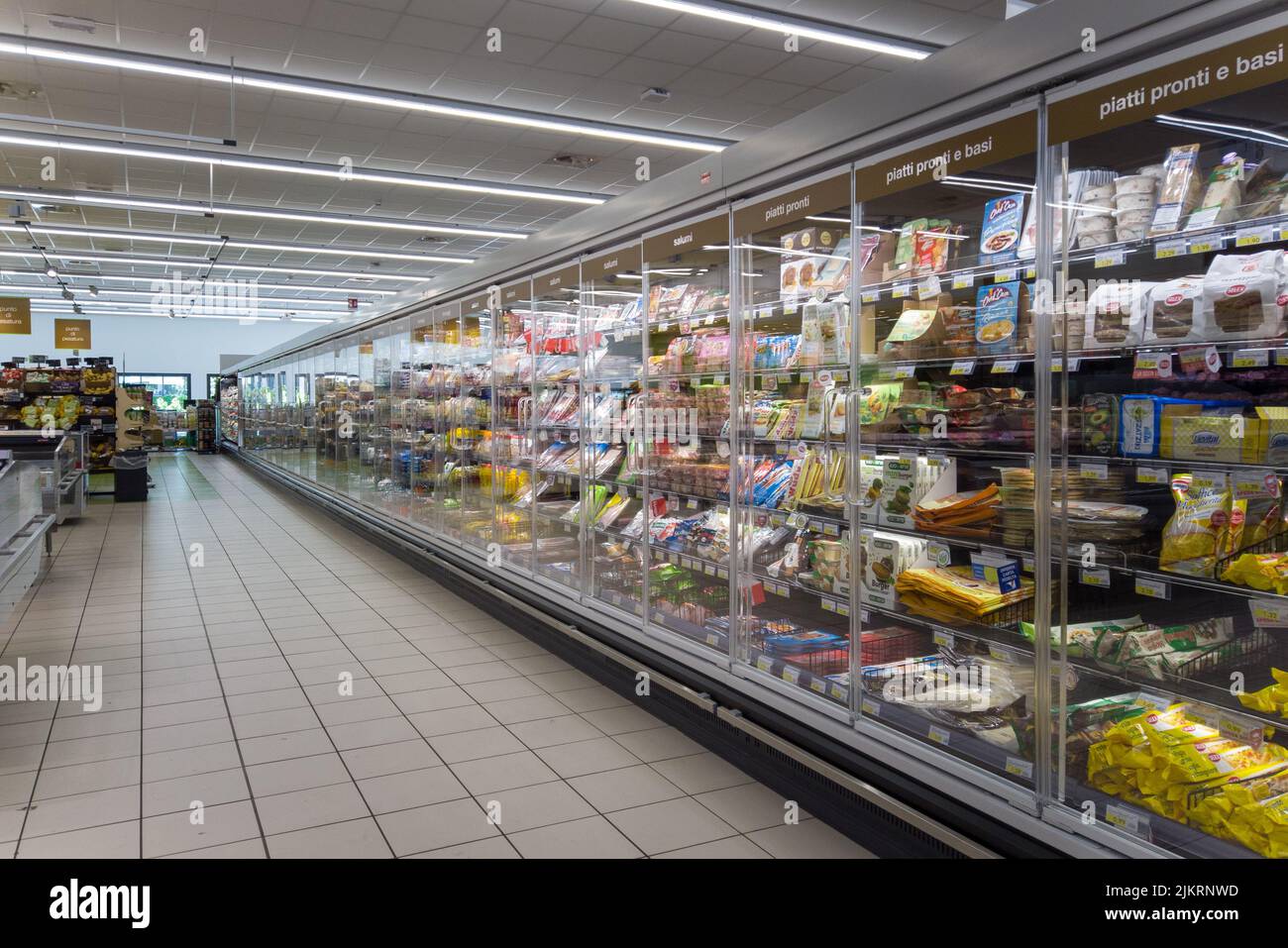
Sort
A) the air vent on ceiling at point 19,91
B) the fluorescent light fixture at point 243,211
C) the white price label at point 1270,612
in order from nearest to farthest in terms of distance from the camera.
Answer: the white price label at point 1270,612, the air vent on ceiling at point 19,91, the fluorescent light fixture at point 243,211

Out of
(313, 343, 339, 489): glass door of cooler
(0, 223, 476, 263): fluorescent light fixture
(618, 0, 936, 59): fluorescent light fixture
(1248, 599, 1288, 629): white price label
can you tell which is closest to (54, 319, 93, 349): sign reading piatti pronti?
(0, 223, 476, 263): fluorescent light fixture

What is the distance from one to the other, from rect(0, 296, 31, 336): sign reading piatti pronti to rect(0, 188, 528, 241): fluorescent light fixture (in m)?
5.81

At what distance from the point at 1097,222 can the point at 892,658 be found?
1.85 meters

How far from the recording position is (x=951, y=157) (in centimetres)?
290

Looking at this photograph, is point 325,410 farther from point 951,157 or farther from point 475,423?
point 951,157

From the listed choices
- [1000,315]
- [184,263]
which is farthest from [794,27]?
[184,263]

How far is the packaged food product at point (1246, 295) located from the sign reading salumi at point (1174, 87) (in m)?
0.49

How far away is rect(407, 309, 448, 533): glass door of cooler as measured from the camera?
8.63 meters

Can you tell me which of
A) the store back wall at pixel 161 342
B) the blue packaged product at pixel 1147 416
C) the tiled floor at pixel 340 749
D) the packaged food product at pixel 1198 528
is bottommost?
the tiled floor at pixel 340 749

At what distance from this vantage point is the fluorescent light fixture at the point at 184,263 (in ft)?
Answer: 60.3

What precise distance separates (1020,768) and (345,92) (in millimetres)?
9323

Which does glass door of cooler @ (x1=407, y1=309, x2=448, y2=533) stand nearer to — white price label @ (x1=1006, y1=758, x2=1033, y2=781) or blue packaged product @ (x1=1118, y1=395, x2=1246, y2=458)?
white price label @ (x1=1006, y1=758, x2=1033, y2=781)

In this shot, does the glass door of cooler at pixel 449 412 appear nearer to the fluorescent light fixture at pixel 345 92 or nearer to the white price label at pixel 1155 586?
the fluorescent light fixture at pixel 345 92

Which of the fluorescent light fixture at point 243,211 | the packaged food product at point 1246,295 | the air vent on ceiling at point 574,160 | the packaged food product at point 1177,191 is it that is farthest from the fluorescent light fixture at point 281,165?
the packaged food product at point 1246,295
